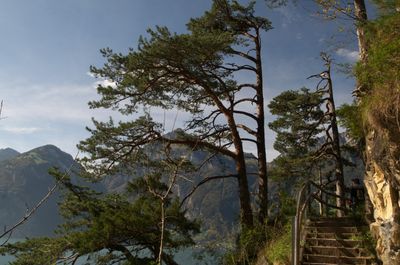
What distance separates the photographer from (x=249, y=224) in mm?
12602

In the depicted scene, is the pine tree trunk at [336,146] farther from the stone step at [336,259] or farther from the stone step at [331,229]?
the stone step at [336,259]

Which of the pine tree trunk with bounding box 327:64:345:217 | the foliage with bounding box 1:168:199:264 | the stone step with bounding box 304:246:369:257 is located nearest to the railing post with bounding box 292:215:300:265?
the stone step with bounding box 304:246:369:257

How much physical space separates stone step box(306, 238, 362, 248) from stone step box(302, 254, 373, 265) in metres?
0.42

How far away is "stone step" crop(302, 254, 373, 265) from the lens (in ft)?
25.0

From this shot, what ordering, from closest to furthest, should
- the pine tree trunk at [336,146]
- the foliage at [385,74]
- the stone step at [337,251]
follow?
the foliage at [385,74], the stone step at [337,251], the pine tree trunk at [336,146]

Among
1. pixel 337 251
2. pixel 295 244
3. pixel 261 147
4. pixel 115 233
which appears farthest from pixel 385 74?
pixel 115 233

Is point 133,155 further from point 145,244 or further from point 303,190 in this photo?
point 303,190

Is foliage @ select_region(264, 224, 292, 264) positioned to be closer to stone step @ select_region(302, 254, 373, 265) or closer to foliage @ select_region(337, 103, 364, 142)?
A: stone step @ select_region(302, 254, 373, 265)

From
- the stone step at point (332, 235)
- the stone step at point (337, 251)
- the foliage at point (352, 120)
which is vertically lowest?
the stone step at point (337, 251)

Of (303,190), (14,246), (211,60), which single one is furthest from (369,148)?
(14,246)

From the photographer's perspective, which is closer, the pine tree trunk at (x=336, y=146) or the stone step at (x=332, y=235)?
the stone step at (x=332, y=235)

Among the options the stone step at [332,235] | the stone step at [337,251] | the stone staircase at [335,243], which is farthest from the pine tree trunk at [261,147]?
the stone step at [337,251]

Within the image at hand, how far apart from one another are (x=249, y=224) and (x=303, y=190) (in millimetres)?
5878

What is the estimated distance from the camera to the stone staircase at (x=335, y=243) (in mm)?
7781
